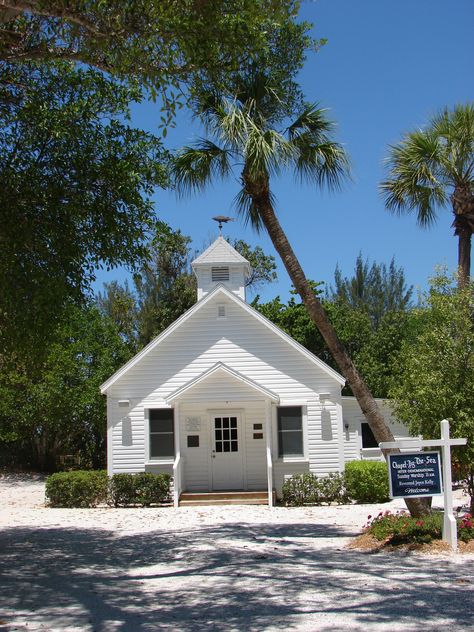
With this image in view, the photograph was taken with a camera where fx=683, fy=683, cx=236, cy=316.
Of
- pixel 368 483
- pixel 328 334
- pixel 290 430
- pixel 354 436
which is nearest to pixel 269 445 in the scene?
pixel 290 430

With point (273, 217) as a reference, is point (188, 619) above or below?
below

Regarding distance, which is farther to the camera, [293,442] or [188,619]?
[293,442]

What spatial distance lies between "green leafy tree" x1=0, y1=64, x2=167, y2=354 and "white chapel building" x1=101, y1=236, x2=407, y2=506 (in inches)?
358

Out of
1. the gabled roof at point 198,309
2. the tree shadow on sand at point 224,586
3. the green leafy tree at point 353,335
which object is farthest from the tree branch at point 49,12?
the green leafy tree at point 353,335

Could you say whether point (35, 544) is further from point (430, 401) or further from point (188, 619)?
point (430, 401)

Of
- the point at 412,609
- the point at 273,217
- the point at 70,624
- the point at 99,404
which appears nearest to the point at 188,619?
the point at 70,624

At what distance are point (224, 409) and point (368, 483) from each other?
4.57 m

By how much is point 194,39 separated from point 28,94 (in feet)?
10.6

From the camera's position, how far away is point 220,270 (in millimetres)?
23078

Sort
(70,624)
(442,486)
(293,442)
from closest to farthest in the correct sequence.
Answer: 1. (70,624)
2. (442,486)
3. (293,442)

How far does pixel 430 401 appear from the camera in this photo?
11484 millimetres

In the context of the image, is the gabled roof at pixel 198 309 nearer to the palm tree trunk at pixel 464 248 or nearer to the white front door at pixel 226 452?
the white front door at pixel 226 452

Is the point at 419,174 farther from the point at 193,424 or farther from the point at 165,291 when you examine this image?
the point at 165,291

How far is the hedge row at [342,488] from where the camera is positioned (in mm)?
17938
